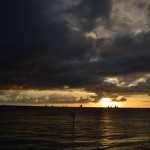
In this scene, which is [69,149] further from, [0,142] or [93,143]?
[0,142]

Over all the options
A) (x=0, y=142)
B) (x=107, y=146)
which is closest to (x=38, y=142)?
(x=0, y=142)

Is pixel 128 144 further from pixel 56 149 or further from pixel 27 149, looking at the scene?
pixel 27 149

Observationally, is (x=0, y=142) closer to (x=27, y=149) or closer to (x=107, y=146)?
(x=27, y=149)

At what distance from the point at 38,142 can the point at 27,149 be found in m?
7.52

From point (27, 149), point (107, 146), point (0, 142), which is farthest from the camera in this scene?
point (0, 142)

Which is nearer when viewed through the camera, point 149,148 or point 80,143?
point 149,148

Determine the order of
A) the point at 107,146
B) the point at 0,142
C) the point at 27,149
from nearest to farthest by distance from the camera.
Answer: the point at 27,149, the point at 107,146, the point at 0,142

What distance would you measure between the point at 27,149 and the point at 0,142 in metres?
9.30

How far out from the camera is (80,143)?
52094mm

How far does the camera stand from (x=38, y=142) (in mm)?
52562

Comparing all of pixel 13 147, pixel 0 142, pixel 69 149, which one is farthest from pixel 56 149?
pixel 0 142

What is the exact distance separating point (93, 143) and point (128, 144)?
224 inches

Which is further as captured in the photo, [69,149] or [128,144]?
[128,144]

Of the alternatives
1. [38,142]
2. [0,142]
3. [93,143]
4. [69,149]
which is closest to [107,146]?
[93,143]
